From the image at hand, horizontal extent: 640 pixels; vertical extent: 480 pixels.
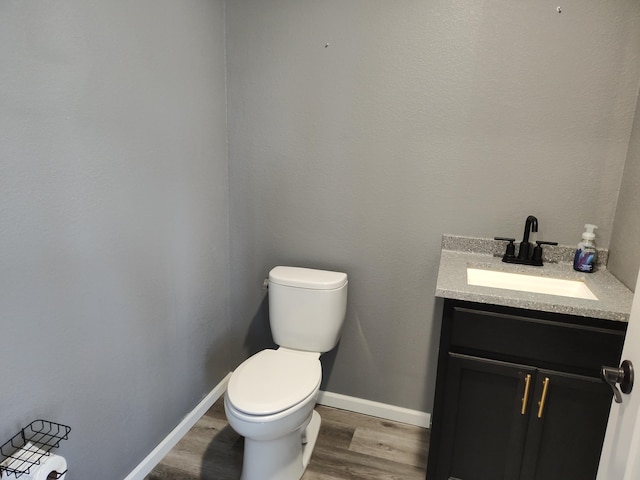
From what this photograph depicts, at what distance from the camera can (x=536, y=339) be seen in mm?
1408

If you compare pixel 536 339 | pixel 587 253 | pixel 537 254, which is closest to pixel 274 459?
pixel 536 339

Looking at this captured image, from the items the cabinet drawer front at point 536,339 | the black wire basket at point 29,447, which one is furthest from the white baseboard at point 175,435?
the cabinet drawer front at point 536,339

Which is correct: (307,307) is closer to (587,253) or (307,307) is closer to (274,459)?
(274,459)

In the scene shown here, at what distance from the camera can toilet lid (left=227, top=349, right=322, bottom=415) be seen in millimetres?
1545

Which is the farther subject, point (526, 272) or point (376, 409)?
point (376, 409)

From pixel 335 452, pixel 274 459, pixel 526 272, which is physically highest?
pixel 526 272

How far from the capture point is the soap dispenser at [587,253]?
1.71 m

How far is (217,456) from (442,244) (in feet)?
4.57

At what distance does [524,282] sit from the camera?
1.79m

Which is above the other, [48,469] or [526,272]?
[526,272]

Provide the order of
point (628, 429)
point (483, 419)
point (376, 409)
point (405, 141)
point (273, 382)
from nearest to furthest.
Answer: point (628, 429) → point (483, 419) → point (273, 382) → point (405, 141) → point (376, 409)

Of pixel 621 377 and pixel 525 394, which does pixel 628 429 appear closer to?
pixel 621 377

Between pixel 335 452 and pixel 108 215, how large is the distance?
1419mm

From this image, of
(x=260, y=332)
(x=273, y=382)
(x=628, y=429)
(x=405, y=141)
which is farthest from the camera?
(x=260, y=332)
